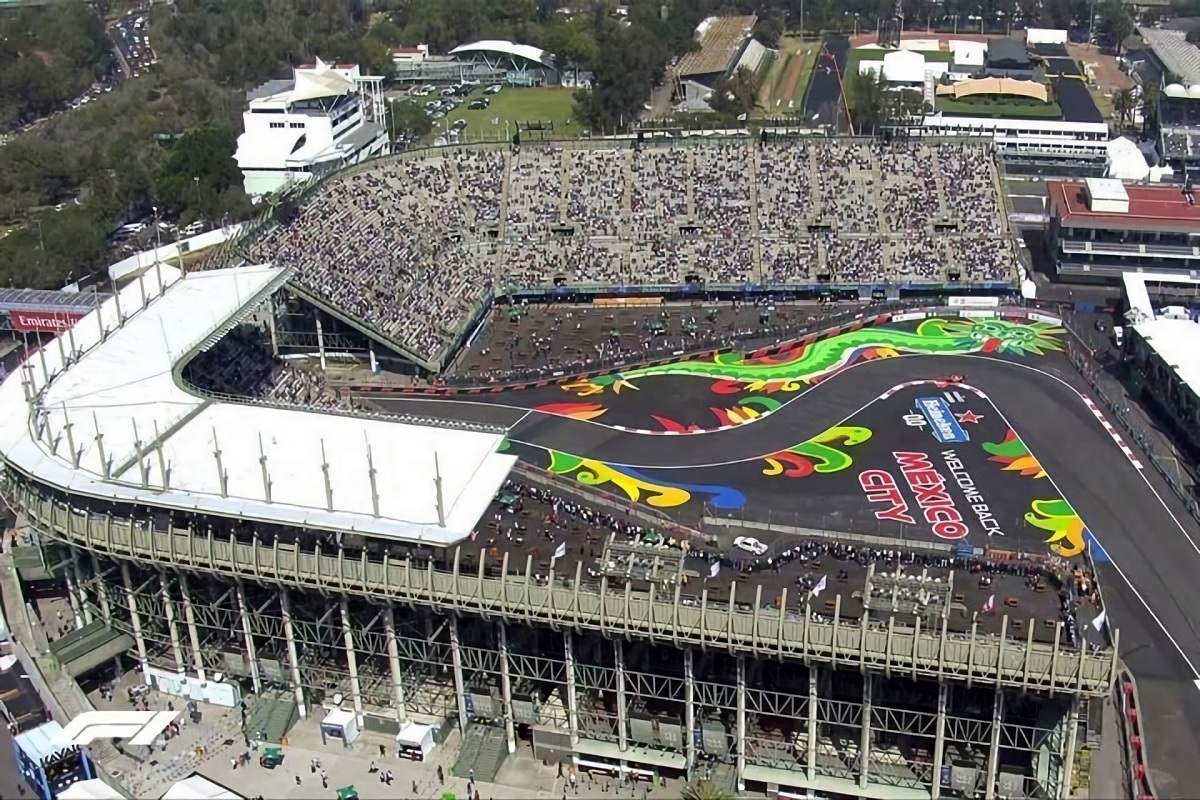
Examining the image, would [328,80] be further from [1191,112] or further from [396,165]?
[1191,112]

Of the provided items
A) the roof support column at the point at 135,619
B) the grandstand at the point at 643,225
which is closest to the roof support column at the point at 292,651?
the roof support column at the point at 135,619

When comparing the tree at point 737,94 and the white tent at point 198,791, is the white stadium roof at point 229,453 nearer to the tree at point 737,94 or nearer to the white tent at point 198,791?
the white tent at point 198,791

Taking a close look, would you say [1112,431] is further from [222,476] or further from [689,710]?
[222,476]

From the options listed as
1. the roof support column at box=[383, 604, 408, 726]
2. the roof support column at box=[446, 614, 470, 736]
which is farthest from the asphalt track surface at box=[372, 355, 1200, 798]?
the roof support column at box=[383, 604, 408, 726]

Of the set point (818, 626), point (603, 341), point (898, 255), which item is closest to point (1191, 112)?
point (898, 255)

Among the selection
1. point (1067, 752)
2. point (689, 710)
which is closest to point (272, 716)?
point (689, 710)

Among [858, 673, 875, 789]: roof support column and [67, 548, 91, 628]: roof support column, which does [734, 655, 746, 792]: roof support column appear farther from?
[67, 548, 91, 628]: roof support column
